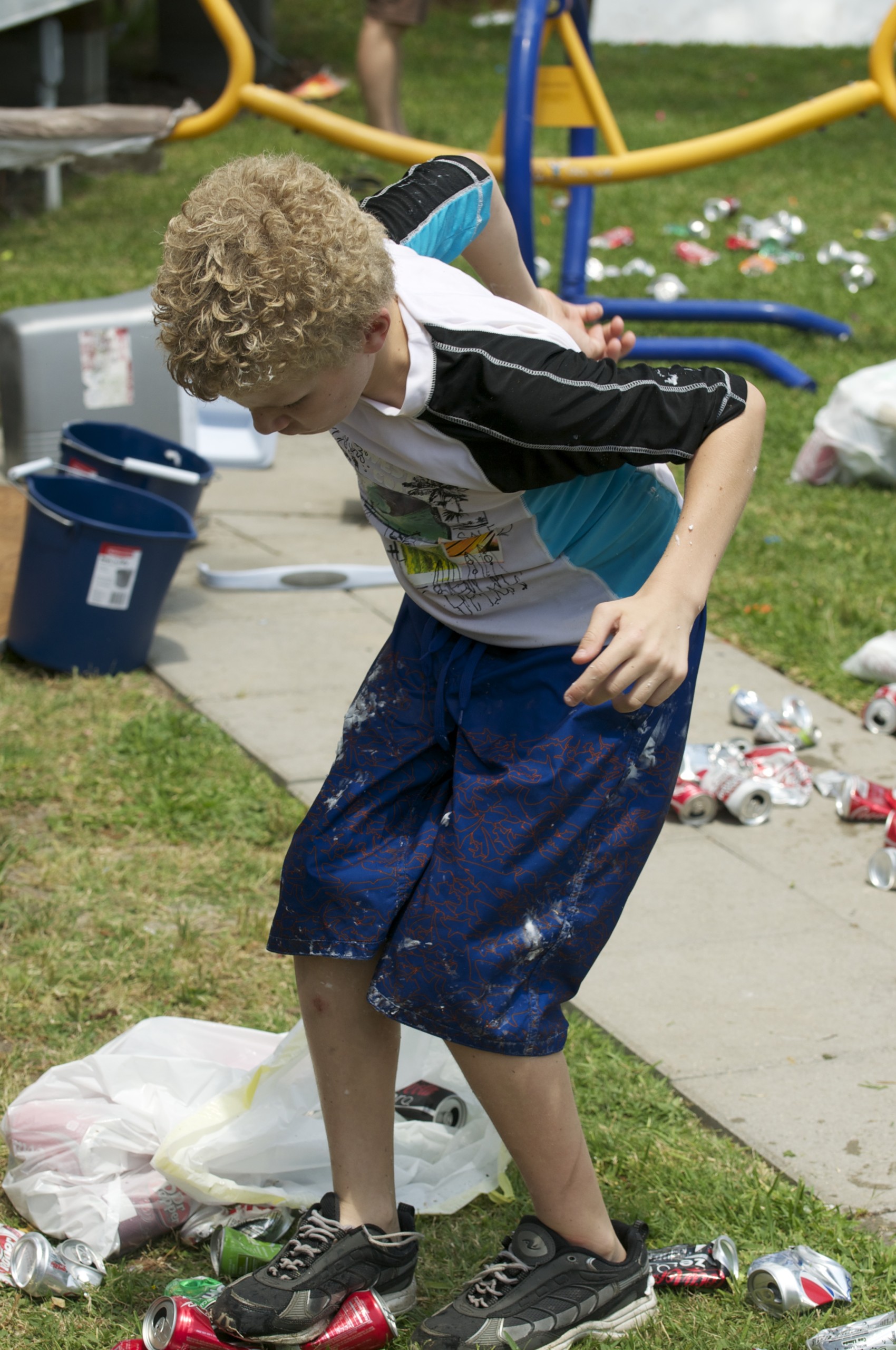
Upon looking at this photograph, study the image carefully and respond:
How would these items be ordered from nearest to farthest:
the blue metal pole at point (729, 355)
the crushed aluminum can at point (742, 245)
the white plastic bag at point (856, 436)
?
the white plastic bag at point (856, 436) → the blue metal pole at point (729, 355) → the crushed aluminum can at point (742, 245)

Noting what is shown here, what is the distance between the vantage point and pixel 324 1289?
190 centimetres

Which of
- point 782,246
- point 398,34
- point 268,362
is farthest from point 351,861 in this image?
point 782,246

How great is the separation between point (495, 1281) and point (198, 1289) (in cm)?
42

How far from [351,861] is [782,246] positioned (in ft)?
28.2

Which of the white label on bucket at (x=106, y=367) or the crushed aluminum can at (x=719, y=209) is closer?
the white label on bucket at (x=106, y=367)

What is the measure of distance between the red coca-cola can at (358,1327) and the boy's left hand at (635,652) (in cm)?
88

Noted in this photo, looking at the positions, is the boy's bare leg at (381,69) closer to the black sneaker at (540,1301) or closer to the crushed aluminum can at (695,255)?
the crushed aluminum can at (695,255)

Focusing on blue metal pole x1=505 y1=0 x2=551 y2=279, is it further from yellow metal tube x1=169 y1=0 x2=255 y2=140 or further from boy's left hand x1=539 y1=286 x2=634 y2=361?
boy's left hand x1=539 y1=286 x2=634 y2=361

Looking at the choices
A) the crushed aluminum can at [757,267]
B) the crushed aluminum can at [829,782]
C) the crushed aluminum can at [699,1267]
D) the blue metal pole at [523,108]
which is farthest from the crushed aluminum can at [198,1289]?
the crushed aluminum can at [757,267]

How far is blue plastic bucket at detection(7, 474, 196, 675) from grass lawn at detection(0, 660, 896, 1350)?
0.09 meters

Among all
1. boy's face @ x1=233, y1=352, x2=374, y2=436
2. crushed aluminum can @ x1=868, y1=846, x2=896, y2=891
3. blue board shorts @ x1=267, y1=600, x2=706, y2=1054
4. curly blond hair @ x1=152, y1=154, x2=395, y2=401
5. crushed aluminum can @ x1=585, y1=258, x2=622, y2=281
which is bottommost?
crushed aluminum can @ x1=585, y1=258, x2=622, y2=281

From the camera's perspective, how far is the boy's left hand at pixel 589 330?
2.15m

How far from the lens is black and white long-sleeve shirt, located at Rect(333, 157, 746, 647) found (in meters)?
1.67

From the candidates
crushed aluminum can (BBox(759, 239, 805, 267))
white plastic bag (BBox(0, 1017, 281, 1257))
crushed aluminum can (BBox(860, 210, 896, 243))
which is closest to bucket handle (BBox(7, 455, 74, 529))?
white plastic bag (BBox(0, 1017, 281, 1257))
